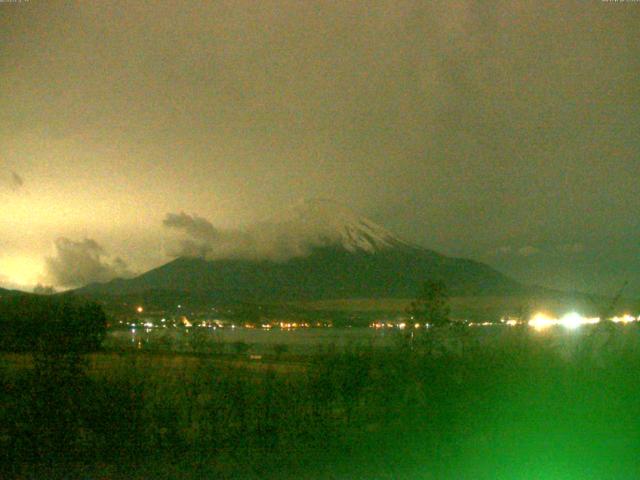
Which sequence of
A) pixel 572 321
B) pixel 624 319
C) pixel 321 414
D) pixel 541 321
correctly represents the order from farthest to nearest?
pixel 624 319 < pixel 541 321 < pixel 572 321 < pixel 321 414

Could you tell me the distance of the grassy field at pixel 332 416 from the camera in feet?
33.6

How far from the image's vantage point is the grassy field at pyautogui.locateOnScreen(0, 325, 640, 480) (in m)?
10.2

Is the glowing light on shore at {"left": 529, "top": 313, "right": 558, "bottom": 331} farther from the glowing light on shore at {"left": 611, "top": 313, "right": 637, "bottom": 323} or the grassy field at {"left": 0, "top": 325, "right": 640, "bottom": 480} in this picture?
the grassy field at {"left": 0, "top": 325, "right": 640, "bottom": 480}

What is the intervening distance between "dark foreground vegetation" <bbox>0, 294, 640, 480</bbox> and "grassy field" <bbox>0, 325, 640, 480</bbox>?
0.02m

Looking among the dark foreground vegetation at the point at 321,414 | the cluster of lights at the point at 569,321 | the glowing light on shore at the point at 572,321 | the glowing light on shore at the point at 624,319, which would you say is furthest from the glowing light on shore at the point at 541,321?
the dark foreground vegetation at the point at 321,414

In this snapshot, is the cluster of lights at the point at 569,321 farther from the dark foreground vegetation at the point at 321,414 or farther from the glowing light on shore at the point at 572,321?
the dark foreground vegetation at the point at 321,414

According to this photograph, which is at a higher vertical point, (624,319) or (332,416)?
(624,319)

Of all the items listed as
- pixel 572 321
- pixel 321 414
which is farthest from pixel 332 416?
pixel 572 321

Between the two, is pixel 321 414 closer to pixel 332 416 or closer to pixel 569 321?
pixel 332 416

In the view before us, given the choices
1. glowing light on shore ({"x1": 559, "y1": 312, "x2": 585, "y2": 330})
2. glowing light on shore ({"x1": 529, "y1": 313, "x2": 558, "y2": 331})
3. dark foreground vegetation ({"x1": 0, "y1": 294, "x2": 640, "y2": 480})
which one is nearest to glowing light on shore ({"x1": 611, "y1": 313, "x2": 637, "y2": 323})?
glowing light on shore ({"x1": 559, "y1": 312, "x2": 585, "y2": 330})

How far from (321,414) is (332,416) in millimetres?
187

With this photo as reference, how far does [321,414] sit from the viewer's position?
1227 cm

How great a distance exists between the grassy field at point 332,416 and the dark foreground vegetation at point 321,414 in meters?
0.02

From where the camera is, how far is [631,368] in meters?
14.2
